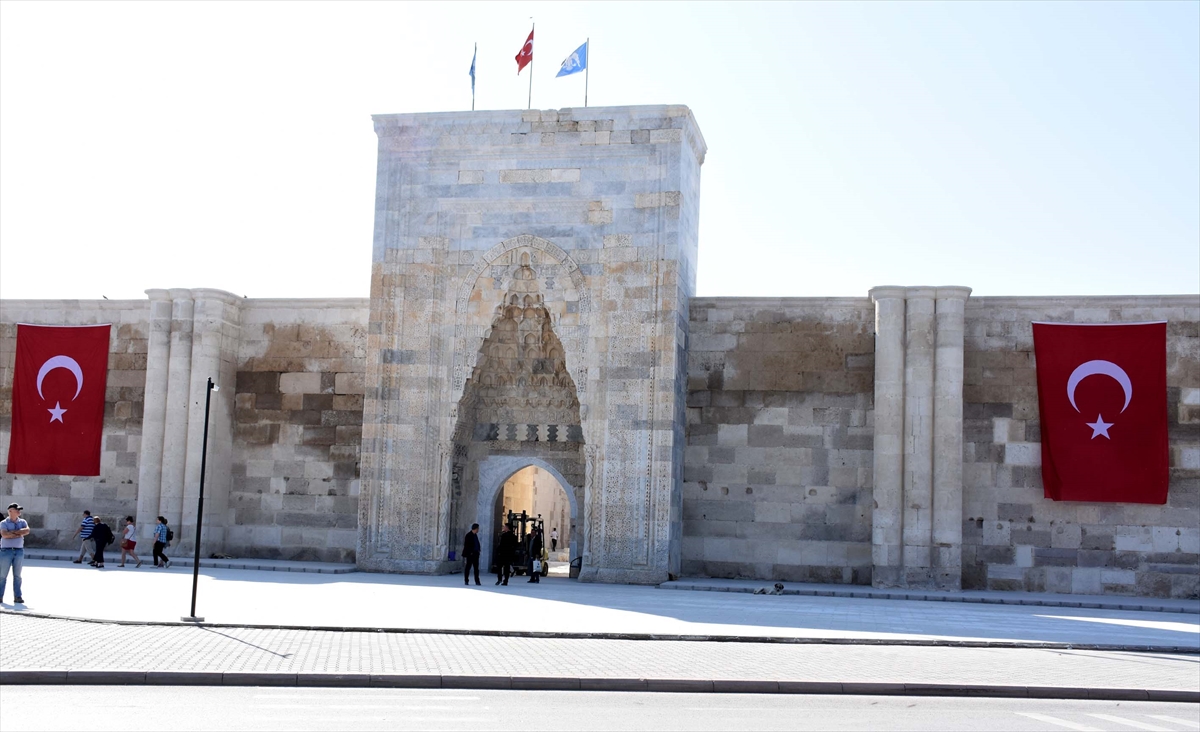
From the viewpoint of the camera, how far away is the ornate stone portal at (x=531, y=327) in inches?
821

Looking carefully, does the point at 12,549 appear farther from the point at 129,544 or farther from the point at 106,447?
the point at 106,447

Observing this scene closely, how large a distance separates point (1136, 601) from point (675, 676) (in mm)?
11998

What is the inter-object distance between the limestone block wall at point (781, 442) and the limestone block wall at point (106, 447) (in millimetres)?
10981

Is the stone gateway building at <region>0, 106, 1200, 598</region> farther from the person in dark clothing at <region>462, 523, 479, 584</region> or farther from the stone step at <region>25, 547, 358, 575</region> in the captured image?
the person in dark clothing at <region>462, 523, 479, 584</region>

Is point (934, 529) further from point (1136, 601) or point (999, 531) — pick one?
point (1136, 601)

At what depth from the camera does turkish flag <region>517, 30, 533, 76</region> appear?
22328 mm

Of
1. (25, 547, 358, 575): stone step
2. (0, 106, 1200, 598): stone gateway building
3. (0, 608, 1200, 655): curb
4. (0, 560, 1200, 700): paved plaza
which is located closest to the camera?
(0, 560, 1200, 700): paved plaza

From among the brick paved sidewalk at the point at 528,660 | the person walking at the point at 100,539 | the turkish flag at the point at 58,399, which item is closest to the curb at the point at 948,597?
the brick paved sidewalk at the point at 528,660

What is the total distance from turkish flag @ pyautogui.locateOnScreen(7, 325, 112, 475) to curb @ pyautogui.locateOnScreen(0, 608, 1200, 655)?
11490 mm

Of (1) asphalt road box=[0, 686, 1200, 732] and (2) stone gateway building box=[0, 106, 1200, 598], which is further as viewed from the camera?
(2) stone gateway building box=[0, 106, 1200, 598]

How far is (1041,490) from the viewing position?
20.7 metres

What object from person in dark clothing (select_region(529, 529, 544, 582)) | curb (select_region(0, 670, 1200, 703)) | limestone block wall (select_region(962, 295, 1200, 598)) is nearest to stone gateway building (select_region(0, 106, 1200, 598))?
limestone block wall (select_region(962, 295, 1200, 598))

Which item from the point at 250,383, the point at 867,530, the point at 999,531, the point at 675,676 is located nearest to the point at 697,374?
the point at 867,530

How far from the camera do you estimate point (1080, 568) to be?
66.9 ft
